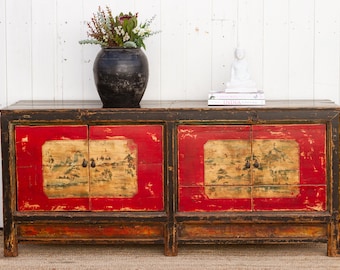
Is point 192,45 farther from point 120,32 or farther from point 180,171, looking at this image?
point 180,171

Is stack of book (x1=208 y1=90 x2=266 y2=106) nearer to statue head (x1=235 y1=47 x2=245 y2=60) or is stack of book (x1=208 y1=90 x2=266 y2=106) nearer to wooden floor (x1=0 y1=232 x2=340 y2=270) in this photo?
statue head (x1=235 y1=47 x2=245 y2=60)

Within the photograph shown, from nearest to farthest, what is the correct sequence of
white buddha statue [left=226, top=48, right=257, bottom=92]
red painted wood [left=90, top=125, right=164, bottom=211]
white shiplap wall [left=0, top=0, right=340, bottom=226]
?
1. red painted wood [left=90, top=125, right=164, bottom=211]
2. white buddha statue [left=226, top=48, right=257, bottom=92]
3. white shiplap wall [left=0, top=0, right=340, bottom=226]

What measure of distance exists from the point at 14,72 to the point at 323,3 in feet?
5.74

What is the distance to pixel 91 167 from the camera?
152 inches

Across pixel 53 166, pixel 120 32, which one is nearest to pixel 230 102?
pixel 120 32

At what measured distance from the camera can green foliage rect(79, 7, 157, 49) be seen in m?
3.93

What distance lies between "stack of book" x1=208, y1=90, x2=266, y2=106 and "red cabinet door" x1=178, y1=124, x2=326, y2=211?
148 mm

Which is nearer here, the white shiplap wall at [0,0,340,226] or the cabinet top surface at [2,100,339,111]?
the cabinet top surface at [2,100,339,111]

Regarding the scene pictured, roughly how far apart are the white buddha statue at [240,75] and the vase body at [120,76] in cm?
48

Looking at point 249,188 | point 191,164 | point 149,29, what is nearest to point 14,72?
point 149,29

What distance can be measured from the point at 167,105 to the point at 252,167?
54cm

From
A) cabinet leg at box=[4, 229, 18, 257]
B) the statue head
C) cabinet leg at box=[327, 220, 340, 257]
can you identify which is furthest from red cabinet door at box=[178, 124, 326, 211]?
cabinet leg at box=[4, 229, 18, 257]

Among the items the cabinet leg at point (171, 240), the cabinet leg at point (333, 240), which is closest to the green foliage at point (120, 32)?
the cabinet leg at point (171, 240)

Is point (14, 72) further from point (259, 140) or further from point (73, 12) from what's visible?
point (259, 140)
